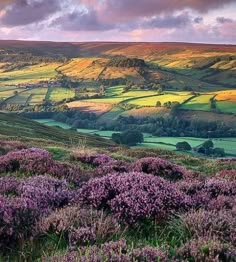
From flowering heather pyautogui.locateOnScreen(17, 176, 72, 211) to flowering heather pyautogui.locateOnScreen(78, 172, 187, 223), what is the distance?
298 mm

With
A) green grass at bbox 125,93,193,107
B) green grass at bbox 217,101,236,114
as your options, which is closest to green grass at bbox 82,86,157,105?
green grass at bbox 125,93,193,107

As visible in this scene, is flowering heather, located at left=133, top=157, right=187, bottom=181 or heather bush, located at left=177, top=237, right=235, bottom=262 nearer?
heather bush, located at left=177, top=237, right=235, bottom=262

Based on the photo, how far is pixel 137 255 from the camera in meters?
4.30

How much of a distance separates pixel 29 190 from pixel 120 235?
2.10m

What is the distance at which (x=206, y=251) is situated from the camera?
15.1 ft

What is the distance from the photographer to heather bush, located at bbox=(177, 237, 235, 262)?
14.6 ft

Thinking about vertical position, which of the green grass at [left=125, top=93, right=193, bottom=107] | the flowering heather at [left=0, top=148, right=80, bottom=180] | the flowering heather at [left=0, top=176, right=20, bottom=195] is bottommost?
the green grass at [left=125, top=93, right=193, bottom=107]

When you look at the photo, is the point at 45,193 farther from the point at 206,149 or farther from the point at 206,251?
the point at 206,149

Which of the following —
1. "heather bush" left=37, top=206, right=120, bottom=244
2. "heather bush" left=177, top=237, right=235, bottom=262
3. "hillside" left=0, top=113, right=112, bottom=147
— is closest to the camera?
"heather bush" left=177, top=237, right=235, bottom=262

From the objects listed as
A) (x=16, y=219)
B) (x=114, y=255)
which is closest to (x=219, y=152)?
(x=16, y=219)

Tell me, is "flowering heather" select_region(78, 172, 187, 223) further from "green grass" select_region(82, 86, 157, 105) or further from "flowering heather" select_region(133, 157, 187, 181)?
"green grass" select_region(82, 86, 157, 105)

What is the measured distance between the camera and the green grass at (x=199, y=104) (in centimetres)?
15212

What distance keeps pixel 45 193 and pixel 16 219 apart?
4.30 feet

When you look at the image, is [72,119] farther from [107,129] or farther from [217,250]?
[217,250]
